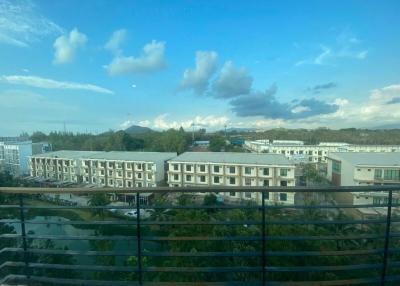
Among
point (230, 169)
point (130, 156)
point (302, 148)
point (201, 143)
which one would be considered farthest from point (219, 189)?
point (201, 143)

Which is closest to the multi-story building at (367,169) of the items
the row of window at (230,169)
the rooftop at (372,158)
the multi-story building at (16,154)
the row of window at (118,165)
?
the rooftop at (372,158)

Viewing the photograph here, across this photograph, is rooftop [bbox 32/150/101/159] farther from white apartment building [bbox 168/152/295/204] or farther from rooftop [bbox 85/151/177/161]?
white apartment building [bbox 168/152/295/204]

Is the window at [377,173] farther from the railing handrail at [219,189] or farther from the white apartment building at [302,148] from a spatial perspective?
the railing handrail at [219,189]

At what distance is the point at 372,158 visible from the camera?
8.41 metres

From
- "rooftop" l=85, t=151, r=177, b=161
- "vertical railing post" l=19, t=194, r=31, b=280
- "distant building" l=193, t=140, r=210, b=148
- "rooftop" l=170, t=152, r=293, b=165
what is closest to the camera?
"vertical railing post" l=19, t=194, r=31, b=280

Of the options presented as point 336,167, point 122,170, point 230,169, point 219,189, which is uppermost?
point 219,189

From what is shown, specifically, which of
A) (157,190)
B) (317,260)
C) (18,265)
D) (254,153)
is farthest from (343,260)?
(254,153)

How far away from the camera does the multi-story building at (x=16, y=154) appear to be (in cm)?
911

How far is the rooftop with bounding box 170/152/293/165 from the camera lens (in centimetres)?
1020

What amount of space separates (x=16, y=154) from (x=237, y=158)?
325 inches

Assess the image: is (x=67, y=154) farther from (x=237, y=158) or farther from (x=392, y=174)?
(x=392, y=174)

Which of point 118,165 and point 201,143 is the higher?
point 201,143

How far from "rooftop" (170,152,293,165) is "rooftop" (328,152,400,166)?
1.94 meters

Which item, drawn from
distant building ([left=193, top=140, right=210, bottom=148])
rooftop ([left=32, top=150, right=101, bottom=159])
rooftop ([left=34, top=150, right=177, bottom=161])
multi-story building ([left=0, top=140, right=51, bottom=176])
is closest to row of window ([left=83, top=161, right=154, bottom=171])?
rooftop ([left=34, top=150, right=177, bottom=161])
